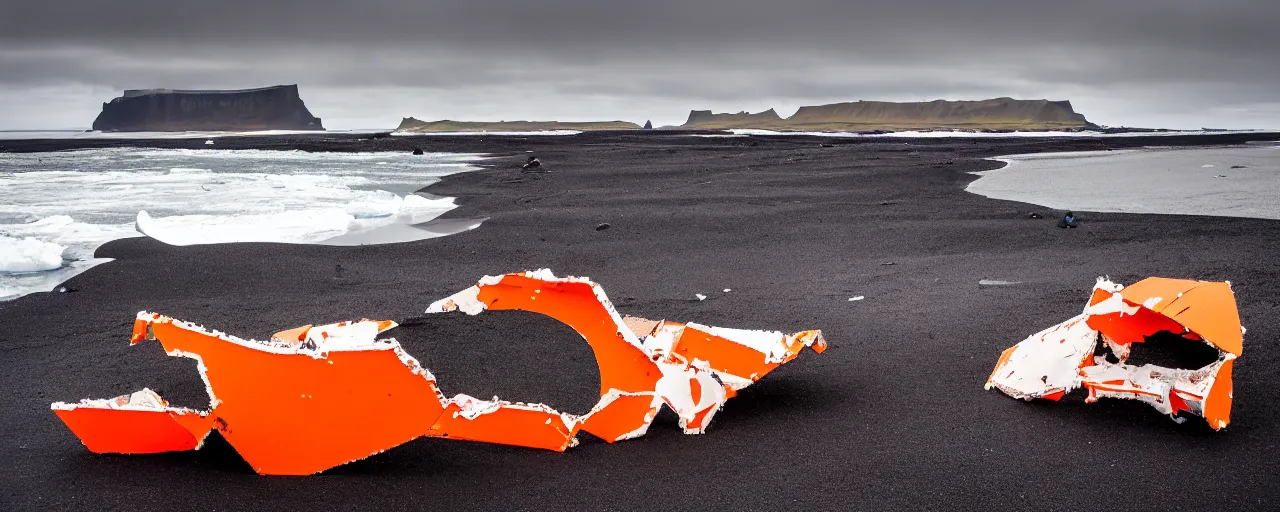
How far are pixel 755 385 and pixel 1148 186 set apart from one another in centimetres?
1144

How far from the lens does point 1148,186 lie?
12555 millimetres

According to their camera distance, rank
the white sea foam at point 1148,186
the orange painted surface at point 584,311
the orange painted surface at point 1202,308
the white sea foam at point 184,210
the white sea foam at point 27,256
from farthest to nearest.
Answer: the white sea foam at point 1148,186 → the white sea foam at point 184,210 → the white sea foam at point 27,256 → the orange painted surface at point 584,311 → the orange painted surface at point 1202,308

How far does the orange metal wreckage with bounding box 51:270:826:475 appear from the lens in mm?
2527

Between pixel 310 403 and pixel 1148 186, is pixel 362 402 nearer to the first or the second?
pixel 310 403

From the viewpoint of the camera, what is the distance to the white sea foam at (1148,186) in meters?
9.44

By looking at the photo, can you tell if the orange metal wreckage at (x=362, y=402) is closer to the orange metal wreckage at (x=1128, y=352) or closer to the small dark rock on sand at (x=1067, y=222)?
the orange metal wreckage at (x=1128, y=352)

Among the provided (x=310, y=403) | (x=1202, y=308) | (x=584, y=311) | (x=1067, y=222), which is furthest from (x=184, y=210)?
(x=1202, y=308)

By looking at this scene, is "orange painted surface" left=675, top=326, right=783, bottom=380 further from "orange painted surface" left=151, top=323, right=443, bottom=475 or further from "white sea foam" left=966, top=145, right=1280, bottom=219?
"white sea foam" left=966, top=145, right=1280, bottom=219

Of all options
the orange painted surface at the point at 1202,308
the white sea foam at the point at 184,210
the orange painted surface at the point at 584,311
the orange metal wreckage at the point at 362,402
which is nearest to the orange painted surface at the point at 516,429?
the orange metal wreckage at the point at 362,402

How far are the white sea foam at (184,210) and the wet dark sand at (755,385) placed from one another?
0.53m

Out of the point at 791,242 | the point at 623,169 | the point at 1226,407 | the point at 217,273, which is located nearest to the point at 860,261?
the point at 791,242

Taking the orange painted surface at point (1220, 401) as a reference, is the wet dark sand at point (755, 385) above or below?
below

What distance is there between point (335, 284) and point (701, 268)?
8.64 ft

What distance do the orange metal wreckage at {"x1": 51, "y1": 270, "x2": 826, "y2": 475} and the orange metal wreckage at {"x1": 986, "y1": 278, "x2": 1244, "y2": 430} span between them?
1.22m
